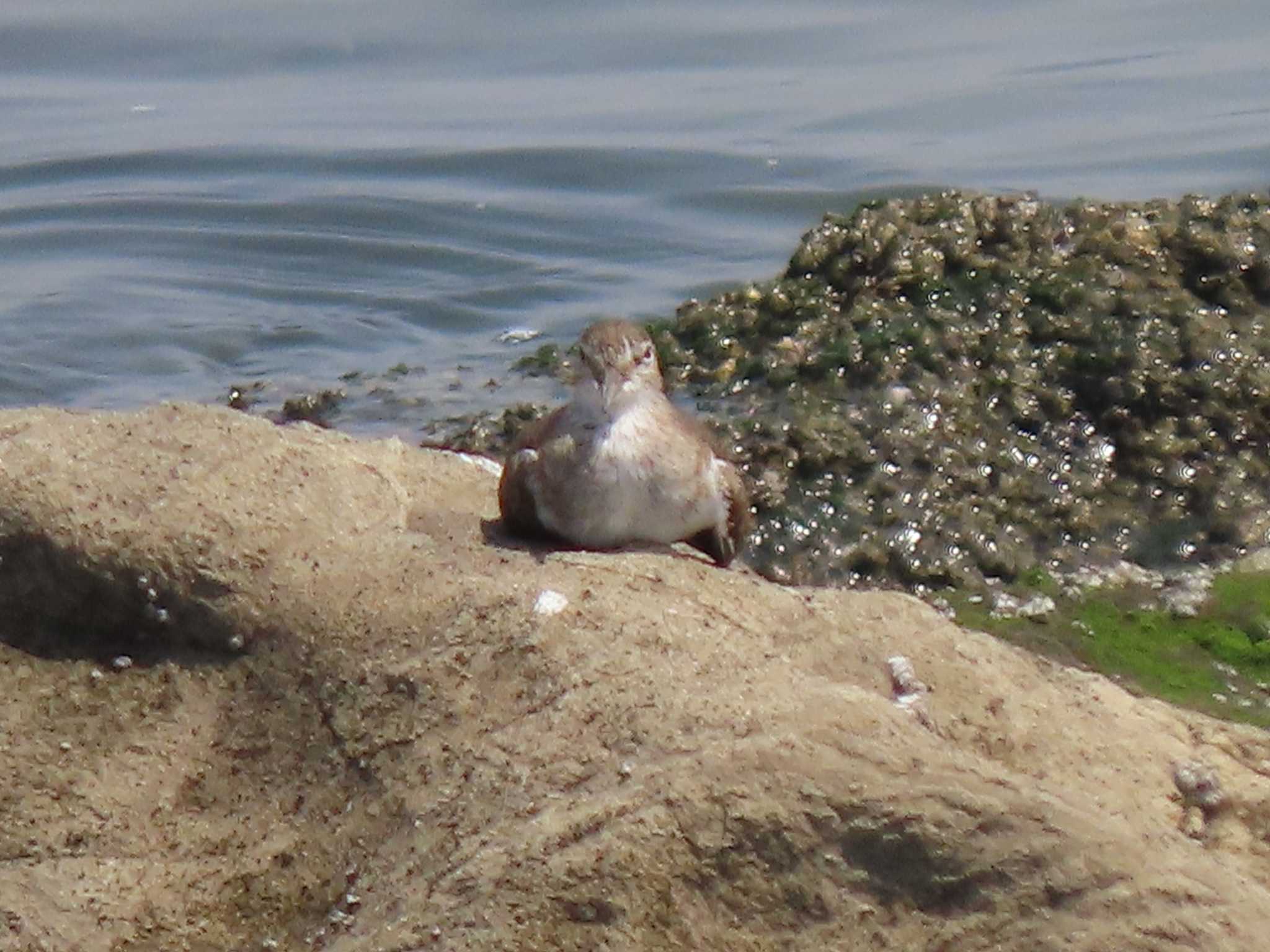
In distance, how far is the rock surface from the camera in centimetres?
406

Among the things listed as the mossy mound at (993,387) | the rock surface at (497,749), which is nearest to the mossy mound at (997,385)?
the mossy mound at (993,387)

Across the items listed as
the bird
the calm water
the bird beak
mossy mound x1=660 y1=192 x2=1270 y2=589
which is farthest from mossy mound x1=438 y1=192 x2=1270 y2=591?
the calm water

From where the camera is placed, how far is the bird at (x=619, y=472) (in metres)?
5.66

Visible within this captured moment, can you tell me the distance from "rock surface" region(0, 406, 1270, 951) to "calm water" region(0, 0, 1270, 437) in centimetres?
470

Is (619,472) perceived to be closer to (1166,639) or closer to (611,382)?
(611,382)

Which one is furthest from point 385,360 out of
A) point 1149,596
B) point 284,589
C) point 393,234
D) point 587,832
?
point 587,832

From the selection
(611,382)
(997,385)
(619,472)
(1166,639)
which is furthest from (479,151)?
(619,472)

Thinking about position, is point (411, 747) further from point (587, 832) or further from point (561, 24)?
point (561, 24)

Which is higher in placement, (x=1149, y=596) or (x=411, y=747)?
(x=411, y=747)

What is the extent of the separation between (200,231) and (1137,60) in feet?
21.5

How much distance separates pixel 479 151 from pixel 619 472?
9196 mm

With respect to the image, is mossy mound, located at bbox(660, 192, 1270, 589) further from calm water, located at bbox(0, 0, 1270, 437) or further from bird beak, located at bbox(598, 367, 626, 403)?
calm water, located at bbox(0, 0, 1270, 437)

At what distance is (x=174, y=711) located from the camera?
482 cm

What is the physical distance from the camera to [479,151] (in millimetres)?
14562
